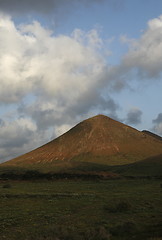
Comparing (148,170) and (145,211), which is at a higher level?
(148,170)

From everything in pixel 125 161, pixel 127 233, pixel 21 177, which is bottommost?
pixel 127 233

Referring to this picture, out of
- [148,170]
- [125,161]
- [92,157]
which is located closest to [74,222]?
[148,170]

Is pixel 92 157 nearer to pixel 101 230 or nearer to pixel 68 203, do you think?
pixel 68 203

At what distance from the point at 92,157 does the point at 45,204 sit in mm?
167237

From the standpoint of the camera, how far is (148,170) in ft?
372

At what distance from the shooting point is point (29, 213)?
24047mm

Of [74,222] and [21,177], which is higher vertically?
[21,177]

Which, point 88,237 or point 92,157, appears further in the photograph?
point 92,157

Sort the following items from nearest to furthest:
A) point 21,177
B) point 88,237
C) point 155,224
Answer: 1. point 88,237
2. point 155,224
3. point 21,177

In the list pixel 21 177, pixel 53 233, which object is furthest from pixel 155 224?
pixel 21 177

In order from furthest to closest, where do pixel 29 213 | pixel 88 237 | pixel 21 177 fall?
1. pixel 21 177
2. pixel 29 213
3. pixel 88 237

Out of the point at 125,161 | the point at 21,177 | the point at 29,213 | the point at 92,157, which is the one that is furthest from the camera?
the point at 92,157

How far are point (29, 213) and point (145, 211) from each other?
9.89 meters

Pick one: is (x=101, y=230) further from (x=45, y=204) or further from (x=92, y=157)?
(x=92, y=157)
